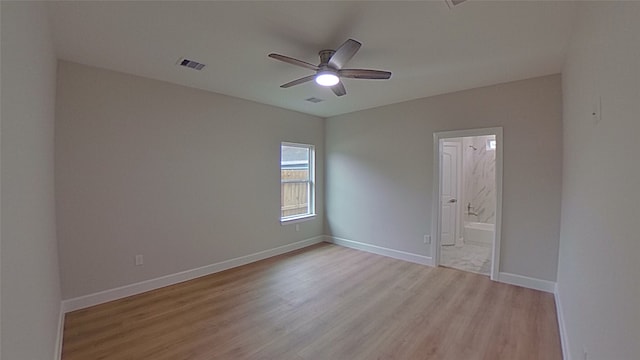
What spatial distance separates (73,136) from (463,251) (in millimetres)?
6018

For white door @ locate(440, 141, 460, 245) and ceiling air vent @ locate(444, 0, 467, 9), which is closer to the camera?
ceiling air vent @ locate(444, 0, 467, 9)

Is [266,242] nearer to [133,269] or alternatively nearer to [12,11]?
[133,269]

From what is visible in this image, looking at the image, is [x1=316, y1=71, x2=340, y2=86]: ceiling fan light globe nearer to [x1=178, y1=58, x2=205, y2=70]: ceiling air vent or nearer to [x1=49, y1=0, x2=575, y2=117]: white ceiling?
[x1=49, y1=0, x2=575, y2=117]: white ceiling

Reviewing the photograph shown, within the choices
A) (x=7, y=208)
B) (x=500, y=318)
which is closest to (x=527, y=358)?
(x=500, y=318)

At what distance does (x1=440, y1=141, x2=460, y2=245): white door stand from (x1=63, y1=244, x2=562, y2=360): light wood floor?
1.70m

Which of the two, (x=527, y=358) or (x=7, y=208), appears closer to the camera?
(x=7, y=208)

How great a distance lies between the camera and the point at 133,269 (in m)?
3.30

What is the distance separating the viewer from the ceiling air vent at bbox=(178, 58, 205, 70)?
2.87m

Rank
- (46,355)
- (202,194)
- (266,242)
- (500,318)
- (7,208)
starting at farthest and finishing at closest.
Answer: (266,242)
(202,194)
(500,318)
(46,355)
(7,208)

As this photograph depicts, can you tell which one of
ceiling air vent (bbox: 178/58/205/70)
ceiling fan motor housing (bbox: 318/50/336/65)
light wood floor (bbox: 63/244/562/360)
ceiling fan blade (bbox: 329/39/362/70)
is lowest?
light wood floor (bbox: 63/244/562/360)

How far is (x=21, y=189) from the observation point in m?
1.21

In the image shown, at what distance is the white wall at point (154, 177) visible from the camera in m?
2.90

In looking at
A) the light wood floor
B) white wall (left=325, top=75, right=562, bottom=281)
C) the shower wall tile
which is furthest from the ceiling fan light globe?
the shower wall tile

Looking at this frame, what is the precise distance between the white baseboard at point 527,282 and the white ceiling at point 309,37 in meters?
2.51
